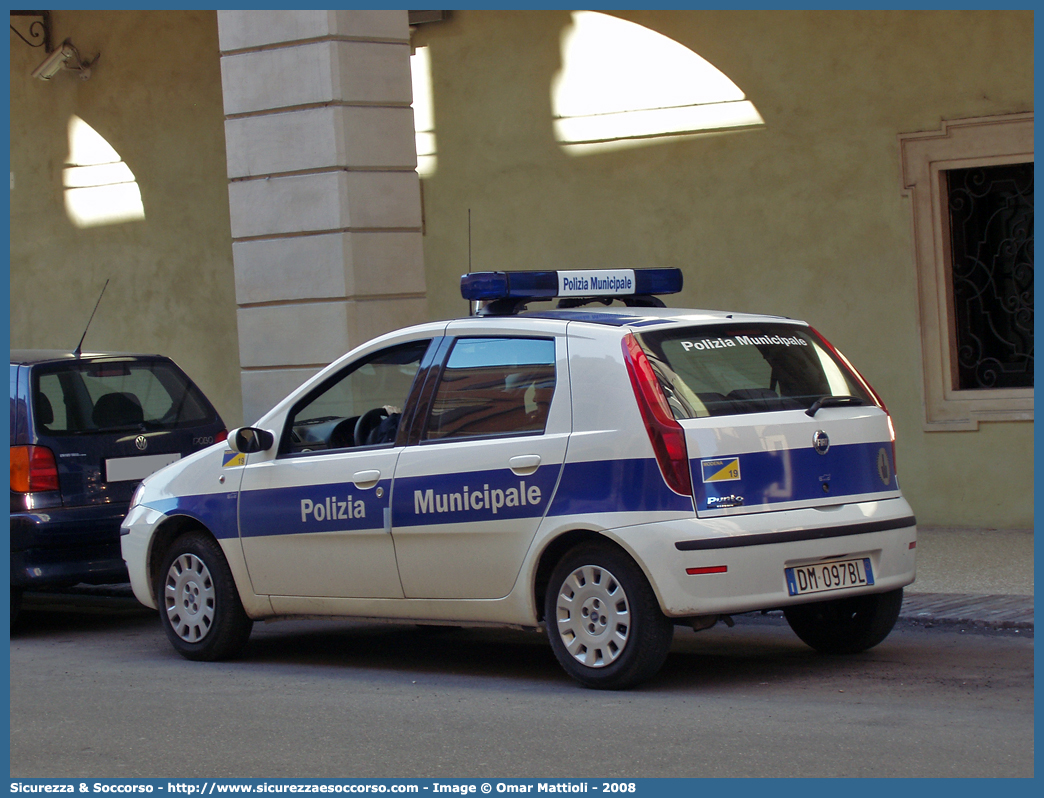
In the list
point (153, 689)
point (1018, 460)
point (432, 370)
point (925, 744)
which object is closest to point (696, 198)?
point (1018, 460)

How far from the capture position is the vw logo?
6.14 metres

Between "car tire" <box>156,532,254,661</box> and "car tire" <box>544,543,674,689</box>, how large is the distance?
6.37 ft

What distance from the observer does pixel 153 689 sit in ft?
22.0

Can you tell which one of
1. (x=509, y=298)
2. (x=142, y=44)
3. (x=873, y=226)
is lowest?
(x=509, y=298)

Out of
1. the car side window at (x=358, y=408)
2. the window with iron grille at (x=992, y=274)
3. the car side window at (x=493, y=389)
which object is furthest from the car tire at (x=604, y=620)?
the window with iron grille at (x=992, y=274)

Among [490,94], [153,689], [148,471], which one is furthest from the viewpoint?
[490,94]

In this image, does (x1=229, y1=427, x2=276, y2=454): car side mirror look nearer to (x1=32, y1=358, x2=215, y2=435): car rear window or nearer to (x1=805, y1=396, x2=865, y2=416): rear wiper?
(x1=32, y1=358, x2=215, y2=435): car rear window

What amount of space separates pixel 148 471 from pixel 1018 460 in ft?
20.8

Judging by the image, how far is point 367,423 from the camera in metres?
7.12

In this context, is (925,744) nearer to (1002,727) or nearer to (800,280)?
(1002,727)

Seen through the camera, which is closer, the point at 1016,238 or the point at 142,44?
the point at 1016,238

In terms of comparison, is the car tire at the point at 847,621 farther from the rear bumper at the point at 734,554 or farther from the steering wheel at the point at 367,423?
the steering wheel at the point at 367,423

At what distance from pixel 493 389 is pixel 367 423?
0.88m

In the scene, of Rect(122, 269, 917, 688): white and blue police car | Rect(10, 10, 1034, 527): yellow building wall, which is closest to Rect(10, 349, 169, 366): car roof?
Rect(122, 269, 917, 688): white and blue police car
